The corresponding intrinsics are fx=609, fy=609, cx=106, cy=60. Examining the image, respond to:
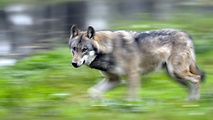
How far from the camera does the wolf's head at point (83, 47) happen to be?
28.4 ft

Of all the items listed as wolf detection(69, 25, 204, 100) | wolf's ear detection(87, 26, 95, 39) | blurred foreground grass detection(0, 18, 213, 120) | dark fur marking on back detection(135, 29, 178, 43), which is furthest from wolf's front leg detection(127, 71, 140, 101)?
wolf's ear detection(87, 26, 95, 39)

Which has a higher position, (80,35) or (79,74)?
(80,35)

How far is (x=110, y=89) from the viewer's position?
9.33 meters

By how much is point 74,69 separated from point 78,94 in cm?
159

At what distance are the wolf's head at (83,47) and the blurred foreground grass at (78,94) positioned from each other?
0.60m

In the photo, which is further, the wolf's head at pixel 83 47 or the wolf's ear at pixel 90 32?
the wolf's ear at pixel 90 32

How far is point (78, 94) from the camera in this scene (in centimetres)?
956

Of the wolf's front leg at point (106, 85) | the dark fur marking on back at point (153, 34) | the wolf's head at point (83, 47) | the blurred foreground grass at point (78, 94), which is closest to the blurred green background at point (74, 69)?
the blurred foreground grass at point (78, 94)

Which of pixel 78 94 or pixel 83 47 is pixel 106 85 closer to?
pixel 78 94

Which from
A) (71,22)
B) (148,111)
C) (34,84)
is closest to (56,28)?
(71,22)

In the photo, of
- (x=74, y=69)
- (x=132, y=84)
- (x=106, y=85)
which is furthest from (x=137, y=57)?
(x=74, y=69)

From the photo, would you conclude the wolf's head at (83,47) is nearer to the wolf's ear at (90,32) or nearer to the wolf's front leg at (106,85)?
the wolf's ear at (90,32)

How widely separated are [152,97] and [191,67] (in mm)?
794

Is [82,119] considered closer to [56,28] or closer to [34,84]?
[34,84]
